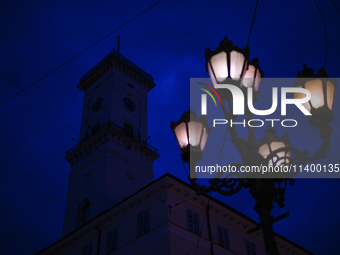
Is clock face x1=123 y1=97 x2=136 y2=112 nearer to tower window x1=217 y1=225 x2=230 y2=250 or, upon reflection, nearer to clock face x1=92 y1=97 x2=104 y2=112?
clock face x1=92 y1=97 x2=104 y2=112

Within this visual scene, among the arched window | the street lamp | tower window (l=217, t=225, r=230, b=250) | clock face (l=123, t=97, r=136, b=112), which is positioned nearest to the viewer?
the street lamp

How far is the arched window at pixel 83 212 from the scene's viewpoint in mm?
38438

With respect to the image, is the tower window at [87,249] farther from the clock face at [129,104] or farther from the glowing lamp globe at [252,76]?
the glowing lamp globe at [252,76]

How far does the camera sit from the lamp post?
23.4 ft

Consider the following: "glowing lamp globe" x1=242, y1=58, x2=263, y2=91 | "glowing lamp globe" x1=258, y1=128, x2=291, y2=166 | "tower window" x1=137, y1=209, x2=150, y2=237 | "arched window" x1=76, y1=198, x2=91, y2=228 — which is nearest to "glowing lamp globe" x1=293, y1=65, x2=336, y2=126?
"glowing lamp globe" x1=258, y1=128, x2=291, y2=166

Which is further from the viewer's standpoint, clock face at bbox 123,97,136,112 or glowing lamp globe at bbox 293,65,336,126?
clock face at bbox 123,97,136,112

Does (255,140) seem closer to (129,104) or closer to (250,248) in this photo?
(250,248)

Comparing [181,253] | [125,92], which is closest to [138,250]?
[181,253]

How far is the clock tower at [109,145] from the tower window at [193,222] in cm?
1351

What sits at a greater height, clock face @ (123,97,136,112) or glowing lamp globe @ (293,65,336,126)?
clock face @ (123,97,136,112)

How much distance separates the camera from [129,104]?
49719 mm

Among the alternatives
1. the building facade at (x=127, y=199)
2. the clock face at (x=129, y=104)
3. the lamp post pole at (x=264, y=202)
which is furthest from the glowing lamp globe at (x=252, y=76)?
the clock face at (x=129, y=104)

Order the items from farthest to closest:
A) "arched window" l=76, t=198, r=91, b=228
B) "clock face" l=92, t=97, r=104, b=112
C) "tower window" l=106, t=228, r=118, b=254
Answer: "clock face" l=92, t=97, r=104, b=112 → "arched window" l=76, t=198, r=91, b=228 → "tower window" l=106, t=228, r=118, b=254

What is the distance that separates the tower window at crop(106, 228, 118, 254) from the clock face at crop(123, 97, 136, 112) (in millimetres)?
24264
